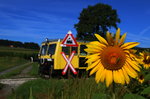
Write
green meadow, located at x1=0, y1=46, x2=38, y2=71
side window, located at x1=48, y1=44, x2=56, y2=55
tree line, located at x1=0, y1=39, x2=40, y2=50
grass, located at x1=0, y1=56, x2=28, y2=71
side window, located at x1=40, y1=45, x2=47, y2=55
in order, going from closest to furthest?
side window, located at x1=48, y1=44, x2=56, y2=55, side window, located at x1=40, y1=45, x2=47, y2=55, grass, located at x1=0, y1=56, x2=28, y2=71, green meadow, located at x1=0, y1=46, x2=38, y2=71, tree line, located at x1=0, y1=39, x2=40, y2=50

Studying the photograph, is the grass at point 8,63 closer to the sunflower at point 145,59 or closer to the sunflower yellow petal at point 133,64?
the sunflower at point 145,59

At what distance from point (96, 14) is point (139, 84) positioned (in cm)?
6520

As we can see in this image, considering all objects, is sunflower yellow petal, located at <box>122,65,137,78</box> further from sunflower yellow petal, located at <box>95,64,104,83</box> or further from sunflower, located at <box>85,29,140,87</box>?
sunflower yellow petal, located at <box>95,64,104,83</box>

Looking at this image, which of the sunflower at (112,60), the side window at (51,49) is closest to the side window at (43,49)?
the side window at (51,49)

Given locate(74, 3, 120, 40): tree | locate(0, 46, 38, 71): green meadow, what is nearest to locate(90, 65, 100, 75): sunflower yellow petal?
locate(0, 46, 38, 71): green meadow

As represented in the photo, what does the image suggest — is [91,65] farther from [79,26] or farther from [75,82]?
[79,26]

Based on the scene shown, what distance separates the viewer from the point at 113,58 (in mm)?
2201

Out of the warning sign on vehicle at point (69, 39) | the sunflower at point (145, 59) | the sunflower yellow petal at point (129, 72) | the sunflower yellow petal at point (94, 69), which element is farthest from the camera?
the warning sign on vehicle at point (69, 39)

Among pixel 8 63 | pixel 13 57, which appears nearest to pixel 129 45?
pixel 8 63

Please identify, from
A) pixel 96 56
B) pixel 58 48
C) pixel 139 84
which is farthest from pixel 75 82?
pixel 58 48

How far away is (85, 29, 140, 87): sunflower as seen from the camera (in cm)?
219

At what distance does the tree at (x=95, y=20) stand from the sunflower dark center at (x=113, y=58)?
6272 cm

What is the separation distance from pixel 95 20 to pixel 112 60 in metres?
65.6

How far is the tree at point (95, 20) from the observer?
66.3 metres
